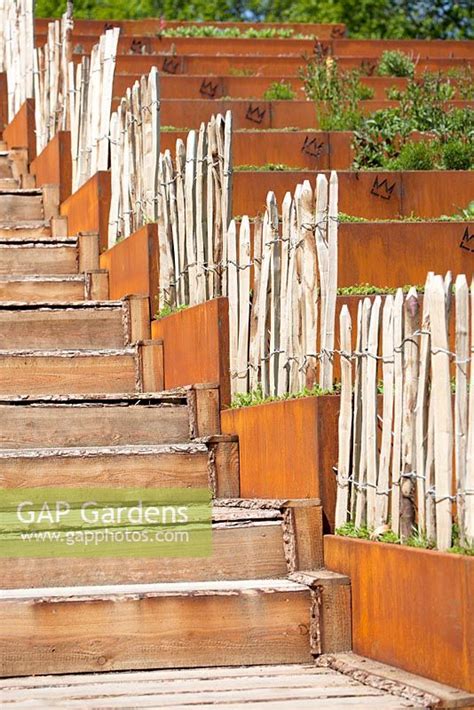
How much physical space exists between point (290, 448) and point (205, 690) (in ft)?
3.92

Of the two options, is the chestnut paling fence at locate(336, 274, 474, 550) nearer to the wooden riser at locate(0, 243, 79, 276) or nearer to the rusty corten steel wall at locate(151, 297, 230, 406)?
the rusty corten steel wall at locate(151, 297, 230, 406)

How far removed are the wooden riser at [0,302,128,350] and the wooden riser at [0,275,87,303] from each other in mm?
463

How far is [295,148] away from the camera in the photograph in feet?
30.8

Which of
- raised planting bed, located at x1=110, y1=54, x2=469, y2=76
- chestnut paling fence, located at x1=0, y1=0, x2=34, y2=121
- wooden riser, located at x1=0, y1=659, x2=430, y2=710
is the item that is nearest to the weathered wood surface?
wooden riser, located at x1=0, y1=659, x2=430, y2=710

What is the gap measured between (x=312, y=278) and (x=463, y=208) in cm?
329

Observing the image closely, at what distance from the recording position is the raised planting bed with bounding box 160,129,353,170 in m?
9.25

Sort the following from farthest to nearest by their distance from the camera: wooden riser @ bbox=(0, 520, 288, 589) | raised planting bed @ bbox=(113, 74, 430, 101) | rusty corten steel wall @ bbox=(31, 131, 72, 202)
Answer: raised planting bed @ bbox=(113, 74, 430, 101) < rusty corten steel wall @ bbox=(31, 131, 72, 202) < wooden riser @ bbox=(0, 520, 288, 589)

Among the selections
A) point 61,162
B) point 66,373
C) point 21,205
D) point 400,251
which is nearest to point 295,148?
point 61,162

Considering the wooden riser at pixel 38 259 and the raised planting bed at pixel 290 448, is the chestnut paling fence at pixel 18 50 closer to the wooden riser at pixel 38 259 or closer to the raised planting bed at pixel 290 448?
the wooden riser at pixel 38 259

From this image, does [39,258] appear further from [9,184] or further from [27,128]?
[27,128]

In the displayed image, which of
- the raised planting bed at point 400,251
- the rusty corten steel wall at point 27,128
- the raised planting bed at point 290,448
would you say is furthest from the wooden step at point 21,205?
the raised planting bed at point 290,448

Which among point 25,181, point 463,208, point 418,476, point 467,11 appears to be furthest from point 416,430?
point 467,11

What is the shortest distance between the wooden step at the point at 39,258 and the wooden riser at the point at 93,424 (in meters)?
2.11

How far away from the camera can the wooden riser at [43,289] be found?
7.62m
